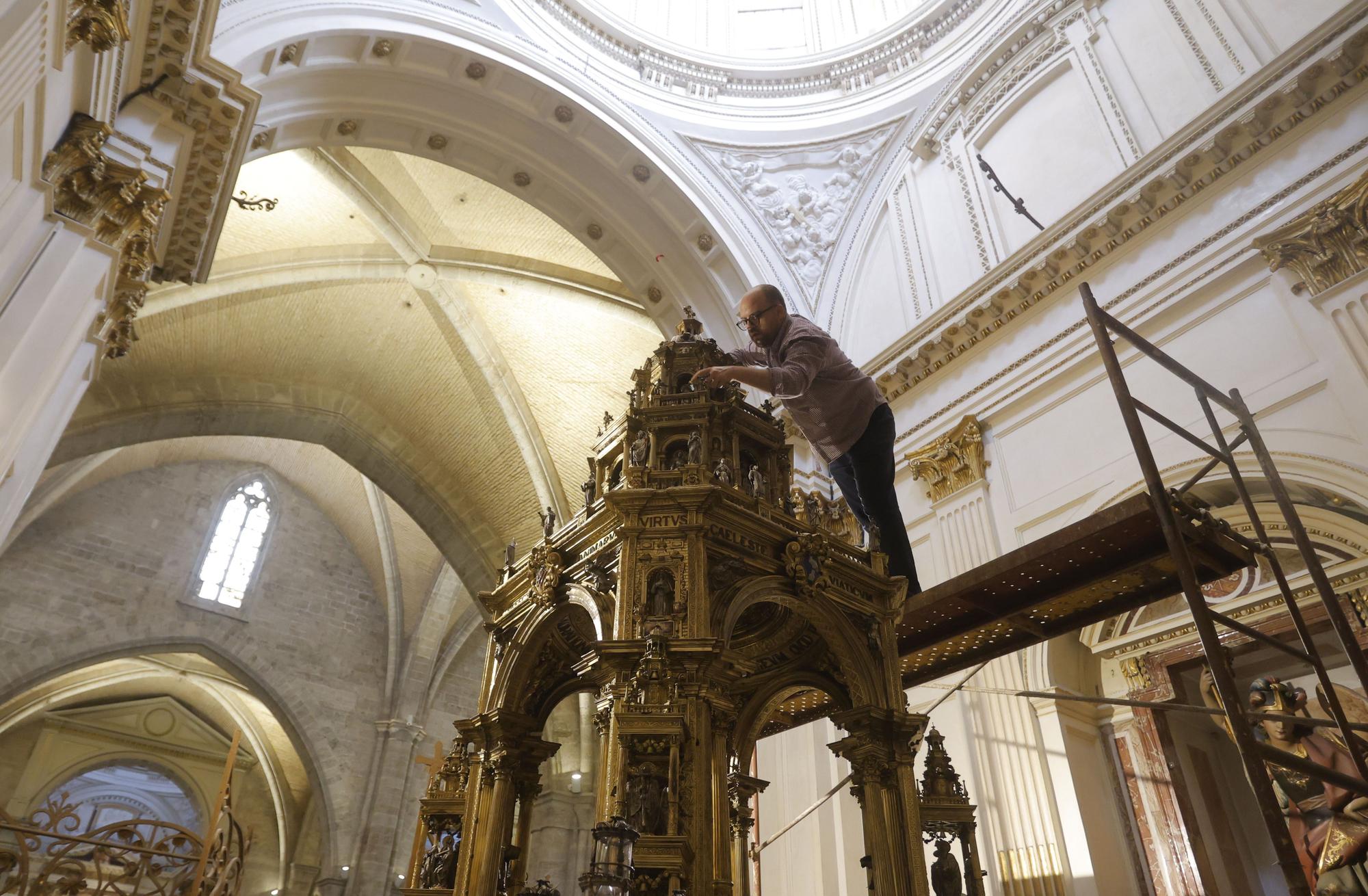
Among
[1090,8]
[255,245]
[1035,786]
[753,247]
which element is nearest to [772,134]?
[753,247]

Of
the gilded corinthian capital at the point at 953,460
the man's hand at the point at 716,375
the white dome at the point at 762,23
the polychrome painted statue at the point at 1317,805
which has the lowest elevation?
the polychrome painted statue at the point at 1317,805

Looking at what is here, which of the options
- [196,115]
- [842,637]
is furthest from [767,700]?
[196,115]

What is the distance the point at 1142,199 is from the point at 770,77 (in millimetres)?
6003

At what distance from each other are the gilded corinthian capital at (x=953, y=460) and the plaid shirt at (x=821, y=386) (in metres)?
2.88

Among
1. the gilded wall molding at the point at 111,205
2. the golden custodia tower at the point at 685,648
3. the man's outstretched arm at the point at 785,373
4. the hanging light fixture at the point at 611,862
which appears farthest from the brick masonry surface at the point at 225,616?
the hanging light fixture at the point at 611,862

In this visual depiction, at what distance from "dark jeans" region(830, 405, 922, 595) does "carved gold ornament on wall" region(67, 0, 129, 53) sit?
3.74m

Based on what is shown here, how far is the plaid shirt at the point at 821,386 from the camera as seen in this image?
3.82 meters

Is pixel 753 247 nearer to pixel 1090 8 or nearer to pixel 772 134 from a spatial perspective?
pixel 772 134

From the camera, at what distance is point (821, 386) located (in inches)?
163

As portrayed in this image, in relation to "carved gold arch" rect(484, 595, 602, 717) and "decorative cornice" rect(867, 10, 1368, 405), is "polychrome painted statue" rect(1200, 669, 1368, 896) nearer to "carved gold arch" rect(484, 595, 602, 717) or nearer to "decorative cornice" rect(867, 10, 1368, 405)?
"carved gold arch" rect(484, 595, 602, 717)

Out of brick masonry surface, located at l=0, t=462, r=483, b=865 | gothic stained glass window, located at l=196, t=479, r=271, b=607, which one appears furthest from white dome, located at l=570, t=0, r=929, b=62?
gothic stained glass window, located at l=196, t=479, r=271, b=607

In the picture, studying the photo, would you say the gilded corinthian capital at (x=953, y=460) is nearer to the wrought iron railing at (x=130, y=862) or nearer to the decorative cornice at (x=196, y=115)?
the decorative cornice at (x=196, y=115)

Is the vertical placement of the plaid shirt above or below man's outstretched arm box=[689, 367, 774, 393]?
above

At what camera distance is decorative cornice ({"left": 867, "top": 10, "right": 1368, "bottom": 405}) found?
5.54m
